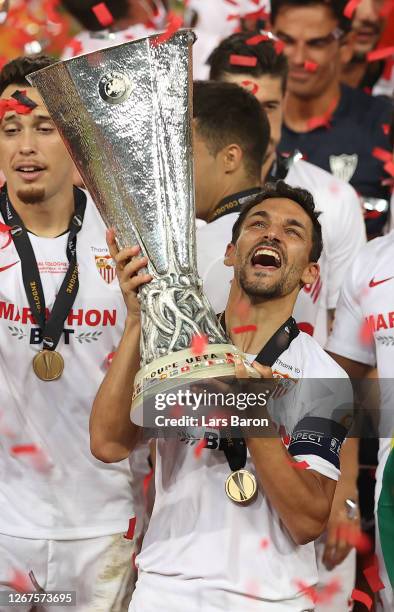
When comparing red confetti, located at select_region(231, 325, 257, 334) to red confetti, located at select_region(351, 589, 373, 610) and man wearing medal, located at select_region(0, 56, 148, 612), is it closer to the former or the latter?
man wearing medal, located at select_region(0, 56, 148, 612)

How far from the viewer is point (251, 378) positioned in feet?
9.82

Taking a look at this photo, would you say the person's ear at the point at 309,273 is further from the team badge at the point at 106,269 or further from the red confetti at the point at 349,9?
the red confetti at the point at 349,9

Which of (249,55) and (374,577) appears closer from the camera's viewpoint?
(374,577)

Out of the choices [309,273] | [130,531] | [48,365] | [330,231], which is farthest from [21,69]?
[130,531]

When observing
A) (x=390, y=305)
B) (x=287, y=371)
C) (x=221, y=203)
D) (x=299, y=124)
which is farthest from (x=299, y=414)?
(x=299, y=124)

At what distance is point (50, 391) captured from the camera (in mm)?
4074

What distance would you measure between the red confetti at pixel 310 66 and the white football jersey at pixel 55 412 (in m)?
1.90

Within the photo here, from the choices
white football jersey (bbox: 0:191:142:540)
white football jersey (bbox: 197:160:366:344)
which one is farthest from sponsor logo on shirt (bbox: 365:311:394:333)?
white football jersey (bbox: 0:191:142:540)

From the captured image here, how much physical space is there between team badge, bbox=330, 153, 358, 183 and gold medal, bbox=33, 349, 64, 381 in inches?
72.6

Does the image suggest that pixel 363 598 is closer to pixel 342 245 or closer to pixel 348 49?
pixel 342 245

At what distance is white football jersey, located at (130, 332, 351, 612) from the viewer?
3.21 meters

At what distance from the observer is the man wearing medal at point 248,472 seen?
10.5 feet

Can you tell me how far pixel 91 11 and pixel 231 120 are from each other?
7.08 ft

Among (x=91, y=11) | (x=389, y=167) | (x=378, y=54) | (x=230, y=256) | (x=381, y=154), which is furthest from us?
(x=91, y=11)
